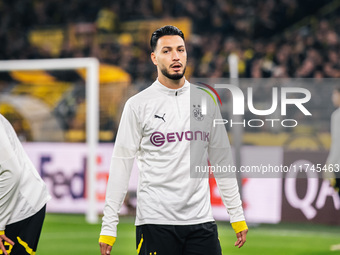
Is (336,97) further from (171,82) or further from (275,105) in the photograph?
(171,82)

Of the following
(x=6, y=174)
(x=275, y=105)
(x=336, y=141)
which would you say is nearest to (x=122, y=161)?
(x=6, y=174)

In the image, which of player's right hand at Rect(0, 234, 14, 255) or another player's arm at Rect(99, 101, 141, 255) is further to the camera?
another player's arm at Rect(99, 101, 141, 255)

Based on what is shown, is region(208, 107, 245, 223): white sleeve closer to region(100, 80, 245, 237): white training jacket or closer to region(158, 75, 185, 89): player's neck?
region(100, 80, 245, 237): white training jacket

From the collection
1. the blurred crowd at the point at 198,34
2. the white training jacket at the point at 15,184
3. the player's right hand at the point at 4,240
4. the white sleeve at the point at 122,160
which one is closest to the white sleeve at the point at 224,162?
the white sleeve at the point at 122,160

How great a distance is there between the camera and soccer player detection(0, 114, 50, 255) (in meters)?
3.58

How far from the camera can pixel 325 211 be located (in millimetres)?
10188

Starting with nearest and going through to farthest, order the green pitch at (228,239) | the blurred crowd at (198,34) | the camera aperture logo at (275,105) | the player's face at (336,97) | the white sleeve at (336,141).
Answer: the green pitch at (228,239) → the white sleeve at (336,141) → the player's face at (336,97) → the camera aperture logo at (275,105) → the blurred crowd at (198,34)

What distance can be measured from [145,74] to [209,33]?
10.2 ft

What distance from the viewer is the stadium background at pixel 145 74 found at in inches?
401

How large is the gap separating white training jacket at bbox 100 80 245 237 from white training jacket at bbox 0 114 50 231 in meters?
0.46

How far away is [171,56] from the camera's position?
3.75m

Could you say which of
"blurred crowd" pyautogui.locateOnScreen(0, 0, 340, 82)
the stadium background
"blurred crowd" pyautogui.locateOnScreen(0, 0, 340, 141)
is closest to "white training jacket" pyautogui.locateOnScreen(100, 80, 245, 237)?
the stadium background

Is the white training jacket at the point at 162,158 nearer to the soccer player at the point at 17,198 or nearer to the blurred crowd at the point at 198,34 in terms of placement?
the soccer player at the point at 17,198

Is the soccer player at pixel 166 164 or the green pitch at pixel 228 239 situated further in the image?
the green pitch at pixel 228 239
